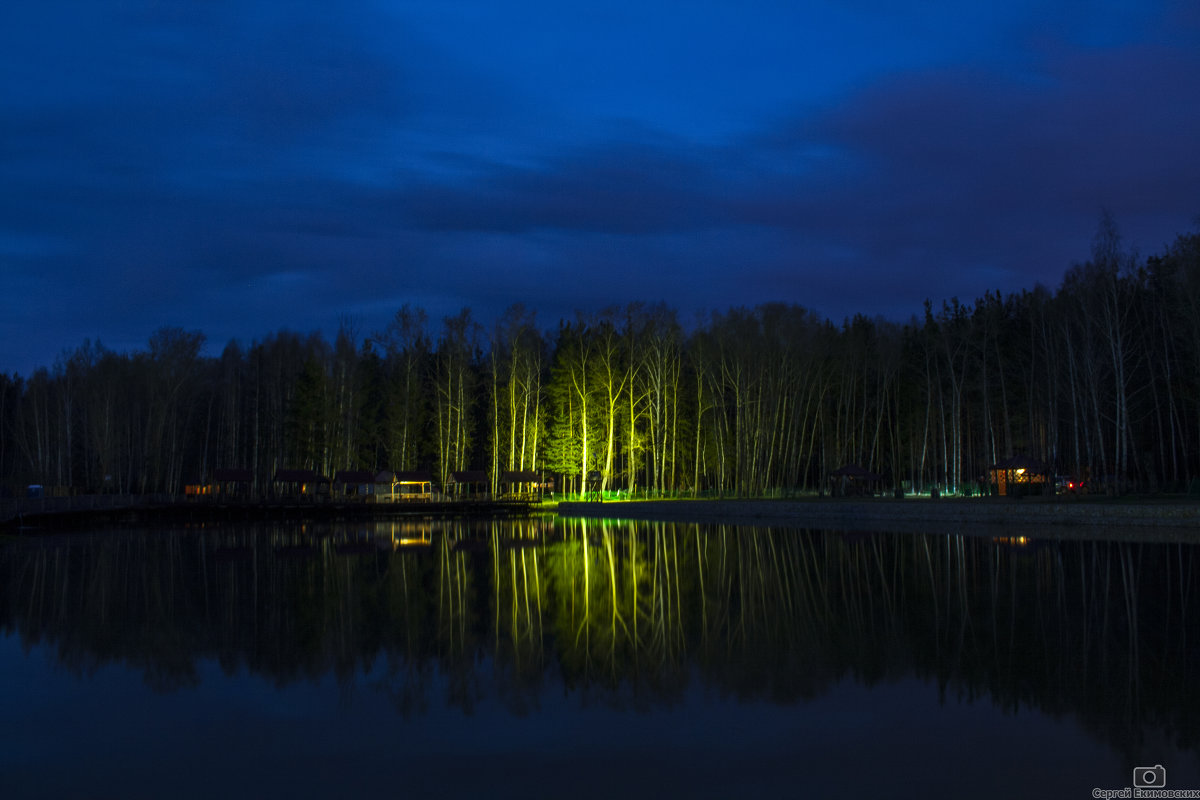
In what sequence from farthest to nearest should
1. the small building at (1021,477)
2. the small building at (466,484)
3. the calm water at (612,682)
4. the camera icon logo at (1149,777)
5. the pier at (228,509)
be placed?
the small building at (466,484), the pier at (228,509), the small building at (1021,477), the calm water at (612,682), the camera icon logo at (1149,777)

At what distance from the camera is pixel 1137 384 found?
46.8 metres

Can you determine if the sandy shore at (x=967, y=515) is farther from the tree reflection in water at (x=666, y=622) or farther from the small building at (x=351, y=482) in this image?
the small building at (x=351, y=482)

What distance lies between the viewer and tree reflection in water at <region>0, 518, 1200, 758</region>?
10758mm

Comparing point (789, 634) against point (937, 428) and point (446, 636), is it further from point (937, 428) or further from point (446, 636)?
point (937, 428)

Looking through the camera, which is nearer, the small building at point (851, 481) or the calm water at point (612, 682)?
the calm water at point (612, 682)

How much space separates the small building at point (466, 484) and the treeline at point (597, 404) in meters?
1.64

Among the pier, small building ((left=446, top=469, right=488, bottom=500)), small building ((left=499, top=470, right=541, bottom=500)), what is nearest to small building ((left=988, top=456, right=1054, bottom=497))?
the pier

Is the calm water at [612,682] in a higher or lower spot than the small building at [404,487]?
lower

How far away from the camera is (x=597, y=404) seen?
218ft

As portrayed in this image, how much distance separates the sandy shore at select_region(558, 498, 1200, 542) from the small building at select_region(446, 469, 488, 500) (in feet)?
47.1

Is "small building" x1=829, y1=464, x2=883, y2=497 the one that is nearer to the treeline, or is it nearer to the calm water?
the treeline

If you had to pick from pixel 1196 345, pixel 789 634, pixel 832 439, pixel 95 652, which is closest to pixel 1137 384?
pixel 1196 345

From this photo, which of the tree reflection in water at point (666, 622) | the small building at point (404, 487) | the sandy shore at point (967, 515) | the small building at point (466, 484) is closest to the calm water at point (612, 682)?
the tree reflection in water at point (666, 622)

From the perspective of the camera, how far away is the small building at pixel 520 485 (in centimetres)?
6241
